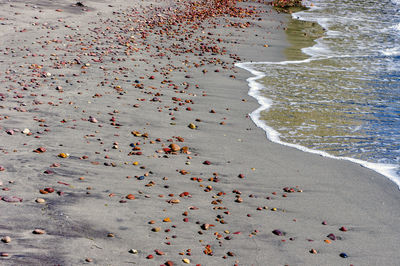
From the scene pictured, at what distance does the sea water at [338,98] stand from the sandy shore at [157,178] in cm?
57

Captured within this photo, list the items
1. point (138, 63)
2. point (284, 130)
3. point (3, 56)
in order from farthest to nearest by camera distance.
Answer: point (138, 63), point (3, 56), point (284, 130)

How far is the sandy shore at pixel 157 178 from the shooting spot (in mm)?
4531

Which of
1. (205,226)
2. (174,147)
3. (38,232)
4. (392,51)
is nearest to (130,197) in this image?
(205,226)

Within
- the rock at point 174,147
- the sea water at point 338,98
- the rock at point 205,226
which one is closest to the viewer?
the rock at point 205,226

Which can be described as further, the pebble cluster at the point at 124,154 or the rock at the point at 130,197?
the rock at the point at 130,197

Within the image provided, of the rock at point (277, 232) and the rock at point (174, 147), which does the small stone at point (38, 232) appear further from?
the rock at point (174, 147)

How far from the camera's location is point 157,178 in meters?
6.09

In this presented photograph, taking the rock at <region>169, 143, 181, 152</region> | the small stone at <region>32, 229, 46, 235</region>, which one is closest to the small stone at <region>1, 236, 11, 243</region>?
the small stone at <region>32, 229, 46, 235</region>

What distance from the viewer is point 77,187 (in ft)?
17.8

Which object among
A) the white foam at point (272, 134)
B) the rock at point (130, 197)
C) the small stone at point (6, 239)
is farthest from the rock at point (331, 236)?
the small stone at point (6, 239)

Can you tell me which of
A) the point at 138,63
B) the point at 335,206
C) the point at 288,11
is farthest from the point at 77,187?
the point at 288,11

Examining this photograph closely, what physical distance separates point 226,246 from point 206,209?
2.66 feet

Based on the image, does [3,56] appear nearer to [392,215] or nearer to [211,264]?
[211,264]

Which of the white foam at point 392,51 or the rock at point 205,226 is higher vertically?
the white foam at point 392,51
